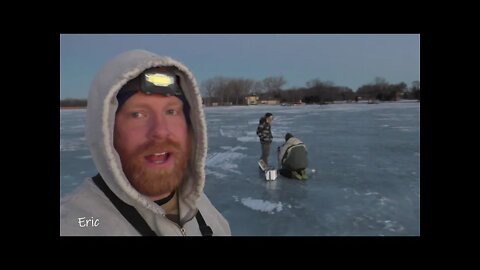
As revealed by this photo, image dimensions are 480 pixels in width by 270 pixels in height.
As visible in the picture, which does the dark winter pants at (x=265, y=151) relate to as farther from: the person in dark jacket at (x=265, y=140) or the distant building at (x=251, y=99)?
the distant building at (x=251, y=99)

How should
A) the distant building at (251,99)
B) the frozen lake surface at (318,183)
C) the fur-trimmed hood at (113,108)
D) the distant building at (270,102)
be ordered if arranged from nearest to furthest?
the fur-trimmed hood at (113,108) < the frozen lake surface at (318,183) < the distant building at (251,99) < the distant building at (270,102)

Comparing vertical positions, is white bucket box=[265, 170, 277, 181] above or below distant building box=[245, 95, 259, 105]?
below

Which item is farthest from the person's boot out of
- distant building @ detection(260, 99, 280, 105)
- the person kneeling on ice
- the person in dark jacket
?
distant building @ detection(260, 99, 280, 105)

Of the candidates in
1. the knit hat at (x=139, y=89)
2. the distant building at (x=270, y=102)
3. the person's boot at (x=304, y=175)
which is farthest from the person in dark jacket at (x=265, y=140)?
the knit hat at (x=139, y=89)

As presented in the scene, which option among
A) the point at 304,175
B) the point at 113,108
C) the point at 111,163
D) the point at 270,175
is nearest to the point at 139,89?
the point at 113,108

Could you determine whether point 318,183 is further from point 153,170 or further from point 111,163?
point 111,163

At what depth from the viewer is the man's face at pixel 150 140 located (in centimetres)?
122

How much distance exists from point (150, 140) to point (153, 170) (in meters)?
0.15

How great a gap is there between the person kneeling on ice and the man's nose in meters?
2.75

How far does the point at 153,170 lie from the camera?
129 cm

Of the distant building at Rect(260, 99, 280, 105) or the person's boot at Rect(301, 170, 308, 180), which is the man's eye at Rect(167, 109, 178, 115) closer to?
the person's boot at Rect(301, 170, 308, 180)

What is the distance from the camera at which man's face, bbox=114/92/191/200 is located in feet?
4.00

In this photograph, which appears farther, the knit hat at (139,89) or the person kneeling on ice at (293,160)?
the person kneeling on ice at (293,160)

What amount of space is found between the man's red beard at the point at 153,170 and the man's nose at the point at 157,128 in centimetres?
3
